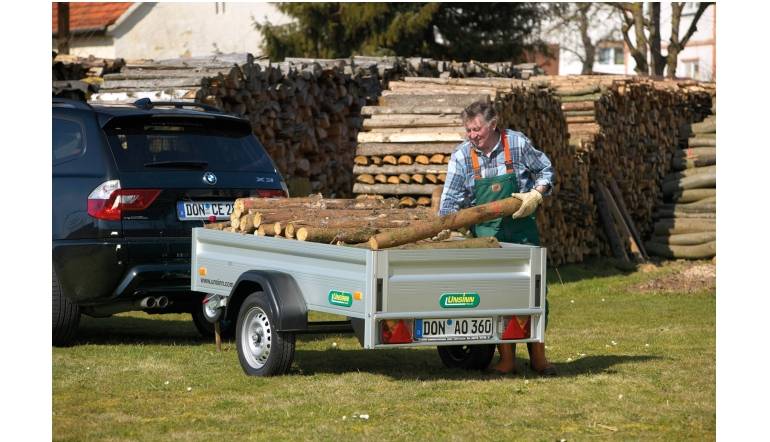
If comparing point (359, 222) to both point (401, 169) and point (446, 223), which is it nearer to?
point (446, 223)

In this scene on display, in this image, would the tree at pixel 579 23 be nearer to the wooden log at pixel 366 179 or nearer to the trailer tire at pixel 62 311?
the wooden log at pixel 366 179

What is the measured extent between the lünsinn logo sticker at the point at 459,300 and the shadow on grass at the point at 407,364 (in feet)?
2.72

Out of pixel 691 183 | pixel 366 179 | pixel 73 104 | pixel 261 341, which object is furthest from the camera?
pixel 691 183

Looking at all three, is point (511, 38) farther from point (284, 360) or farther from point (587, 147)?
point (284, 360)

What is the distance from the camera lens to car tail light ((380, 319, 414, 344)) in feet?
26.5

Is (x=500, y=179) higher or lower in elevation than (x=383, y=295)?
higher

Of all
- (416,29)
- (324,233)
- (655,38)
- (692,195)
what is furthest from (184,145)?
(655,38)

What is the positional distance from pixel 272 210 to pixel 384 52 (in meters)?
24.5

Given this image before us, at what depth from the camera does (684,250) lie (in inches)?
807

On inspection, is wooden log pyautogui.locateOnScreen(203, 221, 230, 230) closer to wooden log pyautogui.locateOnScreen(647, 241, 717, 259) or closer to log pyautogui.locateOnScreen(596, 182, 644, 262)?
log pyautogui.locateOnScreen(596, 182, 644, 262)

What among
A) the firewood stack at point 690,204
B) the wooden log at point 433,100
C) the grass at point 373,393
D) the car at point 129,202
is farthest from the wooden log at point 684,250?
the car at point 129,202

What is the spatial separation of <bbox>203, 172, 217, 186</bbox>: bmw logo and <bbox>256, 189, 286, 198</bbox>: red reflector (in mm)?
430

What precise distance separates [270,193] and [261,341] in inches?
90.5

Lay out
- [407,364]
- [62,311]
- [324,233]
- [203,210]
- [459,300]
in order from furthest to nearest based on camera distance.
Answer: [203,210] → [62,311] → [407,364] → [324,233] → [459,300]
